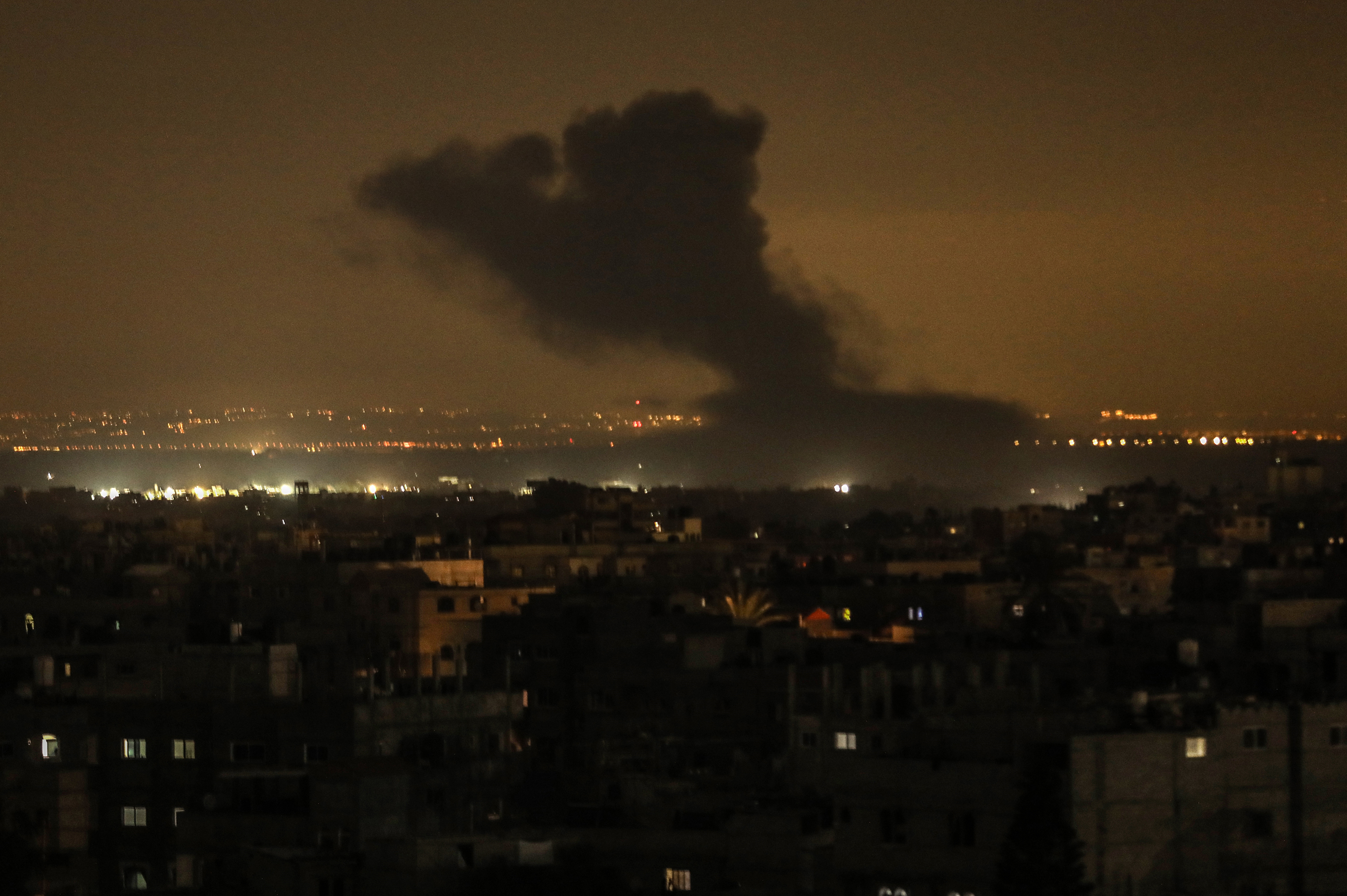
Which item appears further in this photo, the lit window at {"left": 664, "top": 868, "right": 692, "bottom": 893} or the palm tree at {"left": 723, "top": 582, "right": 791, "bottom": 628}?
the palm tree at {"left": 723, "top": 582, "right": 791, "bottom": 628}

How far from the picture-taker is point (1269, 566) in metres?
50.5

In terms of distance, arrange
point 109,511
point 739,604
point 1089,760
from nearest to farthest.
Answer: point 1089,760, point 739,604, point 109,511

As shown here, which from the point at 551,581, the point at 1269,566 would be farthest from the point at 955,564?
the point at 1269,566

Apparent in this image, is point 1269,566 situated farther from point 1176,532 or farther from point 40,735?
point 1176,532

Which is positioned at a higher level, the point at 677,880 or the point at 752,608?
the point at 752,608

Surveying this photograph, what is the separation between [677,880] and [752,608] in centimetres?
2266

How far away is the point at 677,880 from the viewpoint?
24.1 m

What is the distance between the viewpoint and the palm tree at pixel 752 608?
142ft

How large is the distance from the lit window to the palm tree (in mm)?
16523

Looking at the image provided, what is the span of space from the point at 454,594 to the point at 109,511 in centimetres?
9280

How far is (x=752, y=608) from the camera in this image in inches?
1839

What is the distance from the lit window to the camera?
2397 centimetres

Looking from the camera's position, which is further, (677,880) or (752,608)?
(752,608)

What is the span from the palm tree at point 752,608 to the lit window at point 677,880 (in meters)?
16.5
